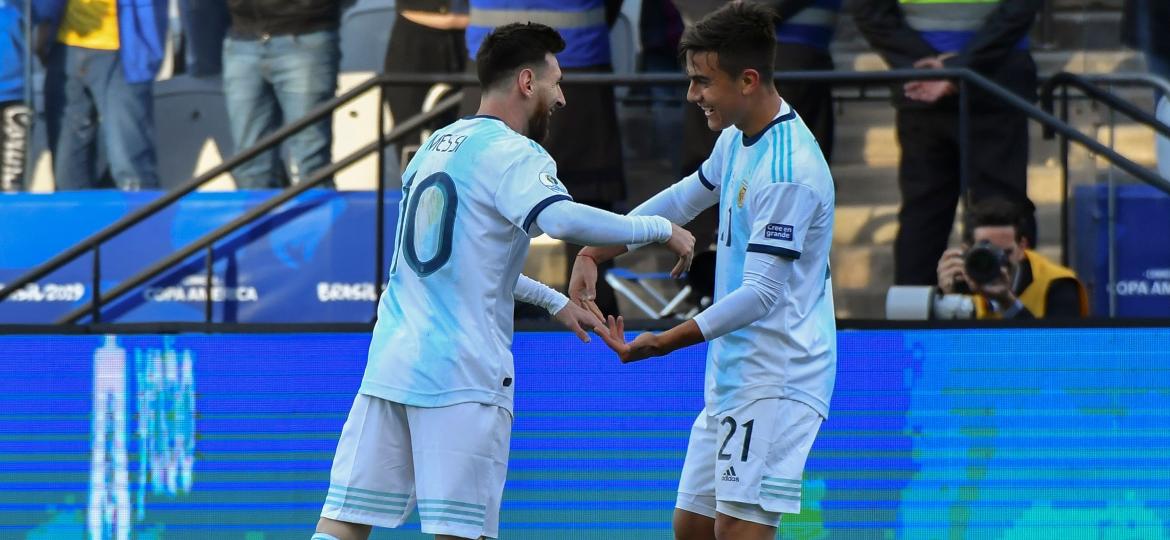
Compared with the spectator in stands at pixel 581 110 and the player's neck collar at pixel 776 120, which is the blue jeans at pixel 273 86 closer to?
the spectator in stands at pixel 581 110

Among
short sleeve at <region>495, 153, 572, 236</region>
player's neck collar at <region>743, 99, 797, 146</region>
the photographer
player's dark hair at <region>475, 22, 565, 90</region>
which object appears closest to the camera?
short sleeve at <region>495, 153, 572, 236</region>

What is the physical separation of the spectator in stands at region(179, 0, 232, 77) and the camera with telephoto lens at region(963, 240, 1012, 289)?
3414 mm

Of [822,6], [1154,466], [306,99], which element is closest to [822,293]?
[1154,466]

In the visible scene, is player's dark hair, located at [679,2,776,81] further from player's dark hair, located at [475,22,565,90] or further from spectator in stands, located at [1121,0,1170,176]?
spectator in stands, located at [1121,0,1170,176]

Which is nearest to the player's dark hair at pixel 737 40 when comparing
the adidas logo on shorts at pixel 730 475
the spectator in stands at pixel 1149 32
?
the adidas logo on shorts at pixel 730 475

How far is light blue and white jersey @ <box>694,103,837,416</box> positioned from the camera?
468 cm

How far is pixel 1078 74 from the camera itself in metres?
7.24

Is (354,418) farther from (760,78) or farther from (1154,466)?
(1154,466)

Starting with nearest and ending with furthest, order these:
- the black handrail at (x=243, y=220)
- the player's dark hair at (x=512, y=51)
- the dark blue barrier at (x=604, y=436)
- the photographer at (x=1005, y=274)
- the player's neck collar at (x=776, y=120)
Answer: the player's dark hair at (x=512, y=51), the player's neck collar at (x=776, y=120), the dark blue barrier at (x=604, y=436), the photographer at (x=1005, y=274), the black handrail at (x=243, y=220)

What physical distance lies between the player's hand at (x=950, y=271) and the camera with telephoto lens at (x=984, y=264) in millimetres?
79

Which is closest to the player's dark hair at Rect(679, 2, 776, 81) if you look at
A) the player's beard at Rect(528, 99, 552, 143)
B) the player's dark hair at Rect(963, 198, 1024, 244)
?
the player's beard at Rect(528, 99, 552, 143)

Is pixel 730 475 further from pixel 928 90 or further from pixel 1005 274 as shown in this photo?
pixel 928 90

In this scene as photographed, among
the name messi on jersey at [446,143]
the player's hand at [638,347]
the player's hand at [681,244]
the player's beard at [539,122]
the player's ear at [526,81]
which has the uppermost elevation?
the player's ear at [526,81]

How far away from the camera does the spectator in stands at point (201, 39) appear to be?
7.62 meters
